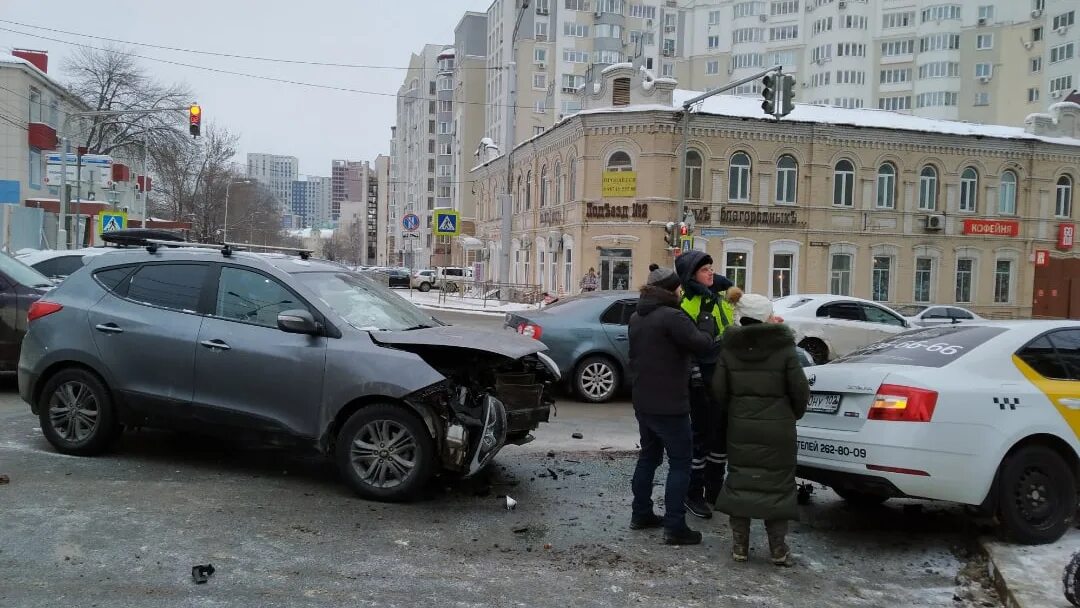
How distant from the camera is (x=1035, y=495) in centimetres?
534

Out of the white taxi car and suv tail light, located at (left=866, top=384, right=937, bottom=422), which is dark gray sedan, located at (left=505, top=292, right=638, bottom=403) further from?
suv tail light, located at (left=866, top=384, right=937, bottom=422)

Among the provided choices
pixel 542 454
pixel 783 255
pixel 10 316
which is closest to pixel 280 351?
pixel 542 454

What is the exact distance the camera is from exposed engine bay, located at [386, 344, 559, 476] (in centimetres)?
585

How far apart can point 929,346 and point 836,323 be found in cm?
1034

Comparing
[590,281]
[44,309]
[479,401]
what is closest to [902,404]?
[479,401]

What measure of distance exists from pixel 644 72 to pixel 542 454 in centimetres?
2814

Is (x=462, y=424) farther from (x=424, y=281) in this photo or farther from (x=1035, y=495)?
(x=424, y=281)

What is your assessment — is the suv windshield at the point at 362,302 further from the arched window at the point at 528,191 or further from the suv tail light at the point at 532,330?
the arched window at the point at 528,191

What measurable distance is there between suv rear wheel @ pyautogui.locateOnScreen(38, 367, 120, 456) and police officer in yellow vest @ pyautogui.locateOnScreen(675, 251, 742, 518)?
4.65 metres

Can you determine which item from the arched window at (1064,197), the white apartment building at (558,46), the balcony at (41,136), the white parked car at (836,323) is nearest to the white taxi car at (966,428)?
the white parked car at (836,323)

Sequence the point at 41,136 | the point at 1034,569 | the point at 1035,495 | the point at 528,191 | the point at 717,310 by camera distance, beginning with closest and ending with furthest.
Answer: the point at 1034,569, the point at 1035,495, the point at 717,310, the point at 41,136, the point at 528,191

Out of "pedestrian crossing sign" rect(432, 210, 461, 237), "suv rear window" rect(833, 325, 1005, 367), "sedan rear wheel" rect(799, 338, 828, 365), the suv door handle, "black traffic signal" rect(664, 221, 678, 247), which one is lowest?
"sedan rear wheel" rect(799, 338, 828, 365)

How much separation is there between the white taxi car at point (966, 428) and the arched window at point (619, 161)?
2834cm

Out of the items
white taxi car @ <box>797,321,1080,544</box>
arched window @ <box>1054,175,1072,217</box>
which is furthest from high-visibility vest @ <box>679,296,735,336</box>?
arched window @ <box>1054,175,1072,217</box>
